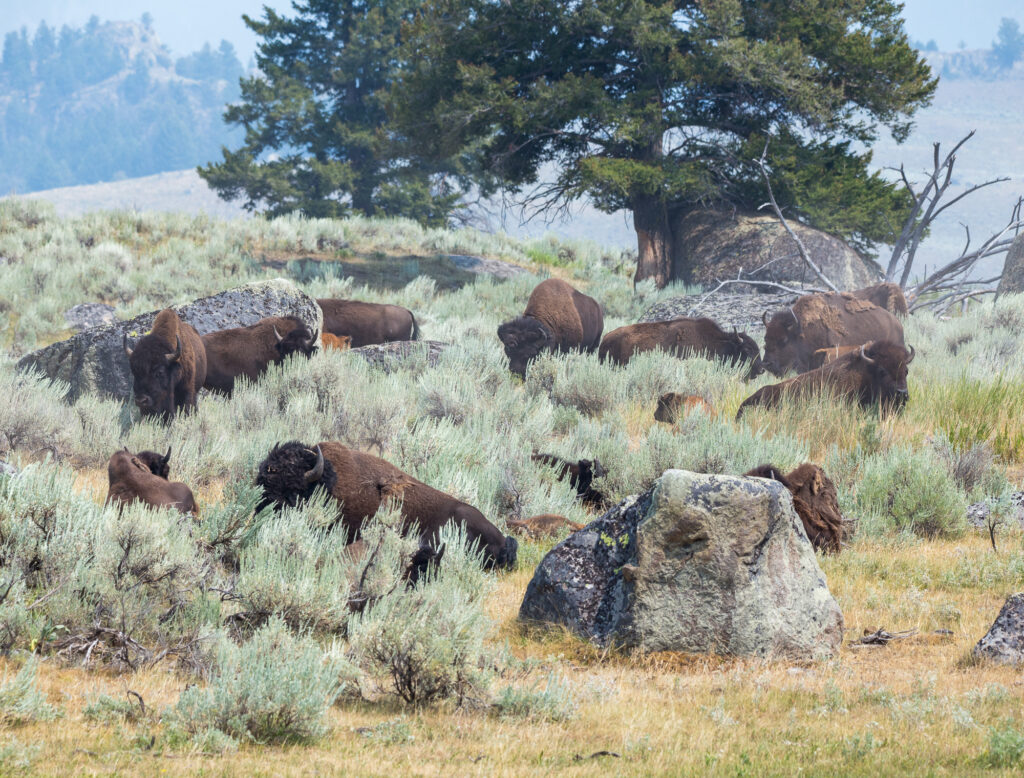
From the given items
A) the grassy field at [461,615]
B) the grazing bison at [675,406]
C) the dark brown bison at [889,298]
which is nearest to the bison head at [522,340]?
the grassy field at [461,615]

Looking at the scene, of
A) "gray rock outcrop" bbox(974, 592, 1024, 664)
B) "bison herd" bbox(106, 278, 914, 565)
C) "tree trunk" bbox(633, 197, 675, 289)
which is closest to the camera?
"gray rock outcrop" bbox(974, 592, 1024, 664)

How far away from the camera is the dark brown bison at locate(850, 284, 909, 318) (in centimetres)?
1791

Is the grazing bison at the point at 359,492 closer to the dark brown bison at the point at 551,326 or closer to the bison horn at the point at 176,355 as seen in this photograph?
the bison horn at the point at 176,355

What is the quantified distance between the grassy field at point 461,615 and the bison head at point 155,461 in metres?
0.49

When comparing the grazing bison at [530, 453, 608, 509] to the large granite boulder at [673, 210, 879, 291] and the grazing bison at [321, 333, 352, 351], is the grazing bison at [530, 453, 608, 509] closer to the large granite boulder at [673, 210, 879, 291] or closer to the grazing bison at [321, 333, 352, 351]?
the grazing bison at [321, 333, 352, 351]

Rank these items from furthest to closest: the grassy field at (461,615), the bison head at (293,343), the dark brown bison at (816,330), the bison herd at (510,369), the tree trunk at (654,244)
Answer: the tree trunk at (654,244)
the dark brown bison at (816,330)
the bison head at (293,343)
the bison herd at (510,369)
the grassy field at (461,615)

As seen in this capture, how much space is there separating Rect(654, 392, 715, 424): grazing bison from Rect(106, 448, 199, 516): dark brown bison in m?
5.73

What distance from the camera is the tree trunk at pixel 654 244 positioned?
26.1 m

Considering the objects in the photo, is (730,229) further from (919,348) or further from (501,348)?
(501,348)

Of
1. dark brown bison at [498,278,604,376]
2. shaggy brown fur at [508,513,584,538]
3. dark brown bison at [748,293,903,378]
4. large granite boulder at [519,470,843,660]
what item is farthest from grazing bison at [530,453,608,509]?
dark brown bison at [748,293,903,378]

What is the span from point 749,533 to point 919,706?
1.20 meters

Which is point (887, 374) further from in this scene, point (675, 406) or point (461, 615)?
point (461, 615)

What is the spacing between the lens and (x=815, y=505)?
722 cm

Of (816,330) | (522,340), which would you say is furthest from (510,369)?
(816,330)
